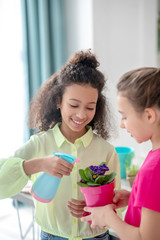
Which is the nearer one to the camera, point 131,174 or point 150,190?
point 150,190

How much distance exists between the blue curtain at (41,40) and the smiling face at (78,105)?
173 centimetres

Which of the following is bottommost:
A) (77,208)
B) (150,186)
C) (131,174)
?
(131,174)

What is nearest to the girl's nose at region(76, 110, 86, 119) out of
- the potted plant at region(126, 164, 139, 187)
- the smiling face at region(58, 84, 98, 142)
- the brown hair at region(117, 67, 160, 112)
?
the smiling face at region(58, 84, 98, 142)

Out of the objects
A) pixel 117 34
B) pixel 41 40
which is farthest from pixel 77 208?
pixel 117 34

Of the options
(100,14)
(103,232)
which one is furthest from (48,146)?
(100,14)

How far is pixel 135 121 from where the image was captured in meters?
0.83

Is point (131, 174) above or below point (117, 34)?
below

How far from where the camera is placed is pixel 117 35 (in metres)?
3.24

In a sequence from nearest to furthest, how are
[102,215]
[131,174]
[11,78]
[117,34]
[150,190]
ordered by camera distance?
[150,190]
[102,215]
[131,174]
[11,78]
[117,34]

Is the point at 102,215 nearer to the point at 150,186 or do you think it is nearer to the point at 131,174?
the point at 150,186

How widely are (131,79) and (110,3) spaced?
262 cm

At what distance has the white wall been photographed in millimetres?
3027

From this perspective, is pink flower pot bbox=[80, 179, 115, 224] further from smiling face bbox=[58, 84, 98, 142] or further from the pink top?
smiling face bbox=[58, 84, 98, 142]

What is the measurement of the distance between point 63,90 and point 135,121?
49cm
